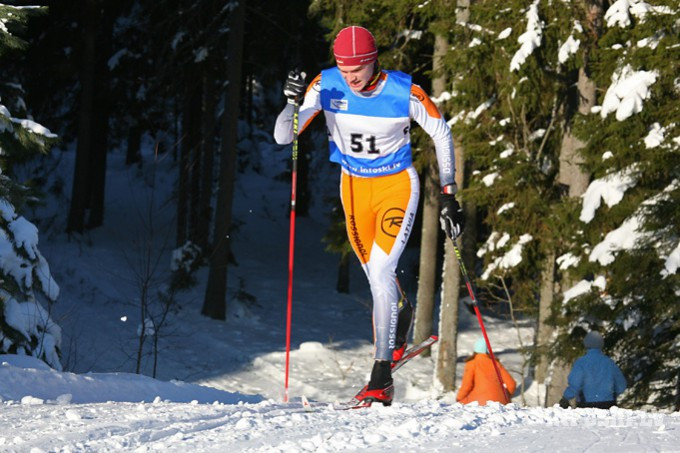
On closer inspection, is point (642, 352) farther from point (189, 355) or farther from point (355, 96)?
point (189, 355)

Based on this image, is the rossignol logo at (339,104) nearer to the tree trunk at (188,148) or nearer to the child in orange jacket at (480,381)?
the child in orange jacket at (480,381)

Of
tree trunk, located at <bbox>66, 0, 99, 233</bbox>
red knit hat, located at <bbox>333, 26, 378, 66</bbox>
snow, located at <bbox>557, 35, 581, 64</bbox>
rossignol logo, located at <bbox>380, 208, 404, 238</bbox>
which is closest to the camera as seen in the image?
red knit hat, located at <bbox>333, 26, 378, 66</bbox>

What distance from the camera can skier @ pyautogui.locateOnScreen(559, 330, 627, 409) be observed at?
8.86m

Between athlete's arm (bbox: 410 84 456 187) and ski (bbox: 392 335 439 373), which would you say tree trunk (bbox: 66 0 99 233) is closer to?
ski (bbox: 392 335 439 373)

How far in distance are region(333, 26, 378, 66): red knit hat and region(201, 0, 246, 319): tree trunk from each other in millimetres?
14853

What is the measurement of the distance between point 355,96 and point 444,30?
944cm

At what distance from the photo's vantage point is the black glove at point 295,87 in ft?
22.0

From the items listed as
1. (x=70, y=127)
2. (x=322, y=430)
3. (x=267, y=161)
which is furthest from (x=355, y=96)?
(x=267, y=161)

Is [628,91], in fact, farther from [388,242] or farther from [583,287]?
[388,242]

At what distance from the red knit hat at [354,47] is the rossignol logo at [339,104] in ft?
1.25

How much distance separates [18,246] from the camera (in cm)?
978

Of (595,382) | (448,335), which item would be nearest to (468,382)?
(595,382)

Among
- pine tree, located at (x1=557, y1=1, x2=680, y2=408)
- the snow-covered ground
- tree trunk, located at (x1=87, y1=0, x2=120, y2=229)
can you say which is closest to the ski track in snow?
the snow-covered ground

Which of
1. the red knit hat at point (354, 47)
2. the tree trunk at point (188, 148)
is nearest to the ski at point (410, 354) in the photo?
the red knit hat at point (354, 47)
